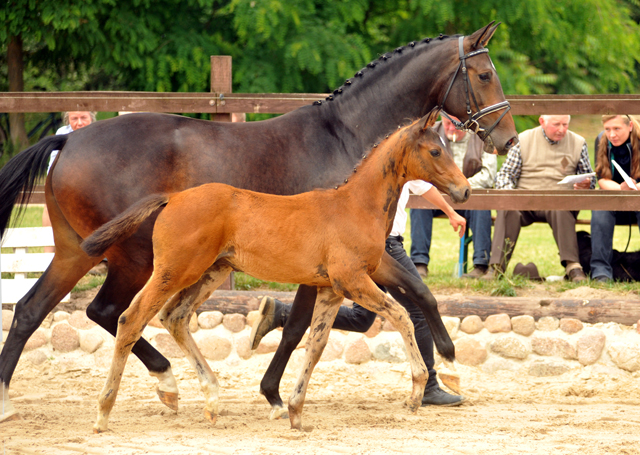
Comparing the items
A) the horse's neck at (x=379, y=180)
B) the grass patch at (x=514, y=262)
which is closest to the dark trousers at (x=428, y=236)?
the grass patch at (x=514, y=262)

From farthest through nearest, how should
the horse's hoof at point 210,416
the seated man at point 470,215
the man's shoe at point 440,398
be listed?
1. the seated man at point 470,215
2. the man's shoe at point 440,398
3. the horse's hoof at point 210,416

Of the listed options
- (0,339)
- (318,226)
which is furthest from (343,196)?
(0,339)

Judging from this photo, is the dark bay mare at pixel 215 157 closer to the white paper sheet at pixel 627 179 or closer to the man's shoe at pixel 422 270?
the man's shoe at pixel 422 270

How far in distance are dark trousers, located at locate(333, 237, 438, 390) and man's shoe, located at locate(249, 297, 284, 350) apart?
0.39 meters

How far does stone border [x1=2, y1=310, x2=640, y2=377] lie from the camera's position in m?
5.25

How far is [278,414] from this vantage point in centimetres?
410

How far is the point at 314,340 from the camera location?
12.2 feet

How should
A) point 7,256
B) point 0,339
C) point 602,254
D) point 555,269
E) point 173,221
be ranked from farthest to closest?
point 555,269 → point 602,254 → point 7,256 → point 0,339 → point 173,221

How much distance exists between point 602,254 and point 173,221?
417 centimetres

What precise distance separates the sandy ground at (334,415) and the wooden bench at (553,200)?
4.27 feet

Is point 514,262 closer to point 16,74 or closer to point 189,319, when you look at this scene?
point 189,319

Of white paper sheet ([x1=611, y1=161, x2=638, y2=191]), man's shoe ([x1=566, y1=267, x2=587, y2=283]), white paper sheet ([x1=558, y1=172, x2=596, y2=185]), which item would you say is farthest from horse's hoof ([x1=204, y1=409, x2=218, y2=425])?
white paper sheet ([x1=611, y1=161, x2=638, y2=191])

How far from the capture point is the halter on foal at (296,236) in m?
3.48

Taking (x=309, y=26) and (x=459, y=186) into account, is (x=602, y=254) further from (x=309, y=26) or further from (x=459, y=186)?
(x=309, y=26)
